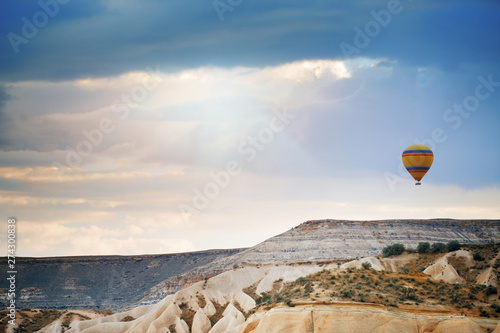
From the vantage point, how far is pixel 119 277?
158 m

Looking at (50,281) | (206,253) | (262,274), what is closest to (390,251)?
(262,274)

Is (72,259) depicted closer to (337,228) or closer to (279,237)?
(279,237)

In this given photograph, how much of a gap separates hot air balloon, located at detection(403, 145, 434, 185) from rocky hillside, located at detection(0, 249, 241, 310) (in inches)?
3084

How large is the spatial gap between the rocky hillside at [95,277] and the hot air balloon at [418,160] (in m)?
78.3

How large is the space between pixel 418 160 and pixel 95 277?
97.6 meters

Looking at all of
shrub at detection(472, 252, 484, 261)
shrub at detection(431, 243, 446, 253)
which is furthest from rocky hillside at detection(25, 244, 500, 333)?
shrub at detection(431, 243, 446, 253)

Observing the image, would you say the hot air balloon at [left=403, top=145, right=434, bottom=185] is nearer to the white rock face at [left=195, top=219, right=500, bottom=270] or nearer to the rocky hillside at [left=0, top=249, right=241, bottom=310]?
the white rock face at [left=195, top=219, right=500, bottom=270]

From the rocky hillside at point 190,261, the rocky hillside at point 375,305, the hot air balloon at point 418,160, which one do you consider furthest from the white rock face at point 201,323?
the rocky hillside at point 375,305

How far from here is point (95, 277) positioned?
516ft

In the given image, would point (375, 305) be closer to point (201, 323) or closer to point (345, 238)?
point (201, 323)

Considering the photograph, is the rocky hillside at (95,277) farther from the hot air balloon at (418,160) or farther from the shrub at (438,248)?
the hot air balloon at (418,160)

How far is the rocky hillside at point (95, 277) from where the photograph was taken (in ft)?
482

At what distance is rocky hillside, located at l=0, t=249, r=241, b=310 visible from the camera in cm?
14688

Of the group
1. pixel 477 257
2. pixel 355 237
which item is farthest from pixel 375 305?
pixel 355 237
